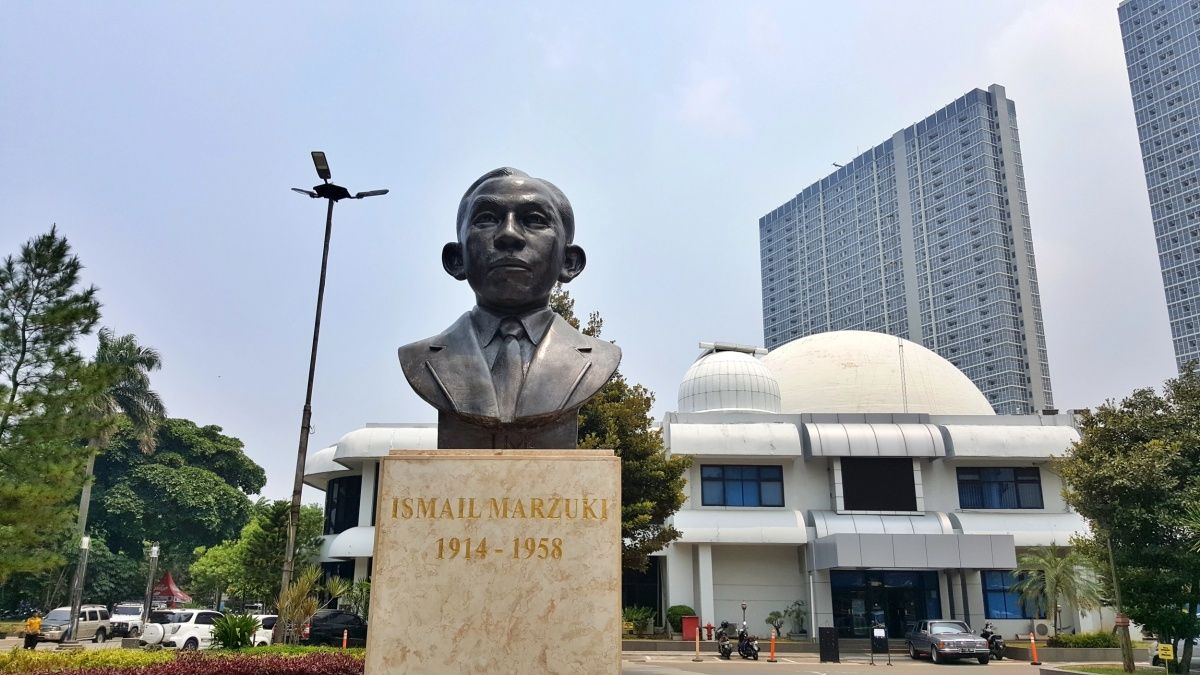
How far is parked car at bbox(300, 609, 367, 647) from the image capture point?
24.8 meters

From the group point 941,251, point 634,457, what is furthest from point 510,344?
point 941,251

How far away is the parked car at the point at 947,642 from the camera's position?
2380 centimetres

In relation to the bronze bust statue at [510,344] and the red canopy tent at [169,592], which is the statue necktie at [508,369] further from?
the red canopy tent at [169,592]

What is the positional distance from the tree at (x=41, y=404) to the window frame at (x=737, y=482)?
22168 millimetres

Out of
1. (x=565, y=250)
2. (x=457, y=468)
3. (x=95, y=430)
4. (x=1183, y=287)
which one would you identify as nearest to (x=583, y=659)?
(x=457, y=468)

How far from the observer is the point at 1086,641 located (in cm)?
2628

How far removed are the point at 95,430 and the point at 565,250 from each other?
1213 cm

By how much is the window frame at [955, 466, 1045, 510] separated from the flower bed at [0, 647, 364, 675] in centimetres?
2735

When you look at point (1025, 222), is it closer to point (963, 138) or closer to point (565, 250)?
point (963, 138)

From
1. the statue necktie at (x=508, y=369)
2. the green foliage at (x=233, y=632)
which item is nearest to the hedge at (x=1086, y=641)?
the green foliage at (x=233, y=632)

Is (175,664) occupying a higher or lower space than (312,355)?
lower

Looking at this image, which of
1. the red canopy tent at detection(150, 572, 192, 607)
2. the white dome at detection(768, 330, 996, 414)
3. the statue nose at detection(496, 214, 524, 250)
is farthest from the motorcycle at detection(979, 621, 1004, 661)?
the red canopy tent at detection(150, 572, 192, 607)

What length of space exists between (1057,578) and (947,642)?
20.1 feet

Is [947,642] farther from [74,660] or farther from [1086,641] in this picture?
[74,660]
